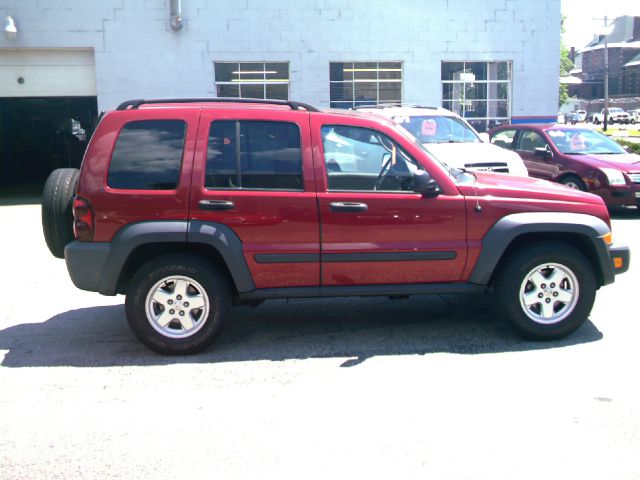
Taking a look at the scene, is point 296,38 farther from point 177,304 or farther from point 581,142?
point 177,304

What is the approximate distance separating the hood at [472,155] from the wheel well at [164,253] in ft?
17.0

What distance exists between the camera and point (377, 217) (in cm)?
529

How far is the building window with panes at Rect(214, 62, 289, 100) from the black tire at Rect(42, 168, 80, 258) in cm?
1148

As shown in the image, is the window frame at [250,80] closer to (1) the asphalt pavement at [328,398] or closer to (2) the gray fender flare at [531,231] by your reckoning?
(1) the asphalt pavement at [328,398]

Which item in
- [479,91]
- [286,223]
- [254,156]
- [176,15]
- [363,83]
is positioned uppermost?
[176,15]

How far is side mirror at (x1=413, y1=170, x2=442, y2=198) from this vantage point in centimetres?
525

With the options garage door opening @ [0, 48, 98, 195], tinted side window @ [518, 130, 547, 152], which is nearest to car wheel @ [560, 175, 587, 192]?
tinted side window @ [518, 130, 547, 152]

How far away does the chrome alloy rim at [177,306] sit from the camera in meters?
5.26

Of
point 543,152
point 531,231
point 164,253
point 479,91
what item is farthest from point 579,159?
point 164,253

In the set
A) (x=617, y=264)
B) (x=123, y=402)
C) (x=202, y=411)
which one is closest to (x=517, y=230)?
(x=617, y=264)

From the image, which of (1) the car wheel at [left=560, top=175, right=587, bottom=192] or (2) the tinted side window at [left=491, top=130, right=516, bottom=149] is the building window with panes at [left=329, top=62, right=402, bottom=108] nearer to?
(2) the tinted side window at [left=491, top=130, right=516, bottom=149]

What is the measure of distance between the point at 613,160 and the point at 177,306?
31.7ft

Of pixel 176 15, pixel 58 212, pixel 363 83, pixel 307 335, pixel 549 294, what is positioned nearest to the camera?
pixel 58 212

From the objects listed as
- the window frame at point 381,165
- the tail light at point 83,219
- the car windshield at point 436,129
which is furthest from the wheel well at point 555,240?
the car windshield at point 436,129
